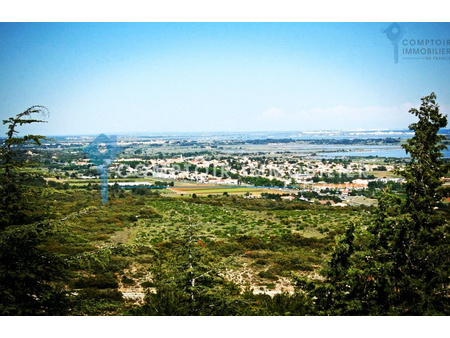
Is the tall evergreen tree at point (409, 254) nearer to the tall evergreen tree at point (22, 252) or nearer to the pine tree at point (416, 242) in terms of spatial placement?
the pine tree at point (416, 242)

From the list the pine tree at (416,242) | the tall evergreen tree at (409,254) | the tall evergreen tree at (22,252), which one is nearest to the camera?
the tall evergreen tree at (22,252)

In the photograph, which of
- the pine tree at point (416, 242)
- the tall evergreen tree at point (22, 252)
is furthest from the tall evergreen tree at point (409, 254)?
the tall evergreen tree at point (22, 252)

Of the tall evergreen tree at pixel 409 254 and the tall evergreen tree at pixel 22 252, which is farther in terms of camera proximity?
the tall evergreen tree at pixel 409 254

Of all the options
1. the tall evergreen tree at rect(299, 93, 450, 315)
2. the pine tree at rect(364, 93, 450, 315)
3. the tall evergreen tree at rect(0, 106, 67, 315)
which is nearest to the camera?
the tall evergreen tree at rect(0, 106, 67, 315)

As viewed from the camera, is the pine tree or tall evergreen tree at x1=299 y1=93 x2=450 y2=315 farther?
the pine tree

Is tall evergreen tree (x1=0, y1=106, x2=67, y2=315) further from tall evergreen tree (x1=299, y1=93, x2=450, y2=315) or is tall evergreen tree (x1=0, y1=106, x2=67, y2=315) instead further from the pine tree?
the pine tree

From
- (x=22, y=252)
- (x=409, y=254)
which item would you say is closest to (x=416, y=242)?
(x=409, y=254)

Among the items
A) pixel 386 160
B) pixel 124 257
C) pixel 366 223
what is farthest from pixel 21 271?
pixel 386 160

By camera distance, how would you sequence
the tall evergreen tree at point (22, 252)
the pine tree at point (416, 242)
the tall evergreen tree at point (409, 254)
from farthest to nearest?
the pine tree at point (416, 242), the tall evergreen tree at point (409, 254), the tall evergreen tree at point (22, 252)

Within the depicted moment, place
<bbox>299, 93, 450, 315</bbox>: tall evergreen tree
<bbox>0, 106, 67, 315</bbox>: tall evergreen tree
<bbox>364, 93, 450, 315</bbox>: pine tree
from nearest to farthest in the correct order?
1. <bbox>0, 106, 67, 315</bbox>: tall evergreen tree
2. <bbox>299, 93, 450, 315</bbox>: tall evergreen tree
3. <bbox>364, 93, 450, 315</bbox>: pine tree

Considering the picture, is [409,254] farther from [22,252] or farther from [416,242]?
[22,252]

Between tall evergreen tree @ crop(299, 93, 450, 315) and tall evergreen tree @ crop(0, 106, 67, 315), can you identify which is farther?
tall evergreen tree @ crop(299, 93, 450, 315)

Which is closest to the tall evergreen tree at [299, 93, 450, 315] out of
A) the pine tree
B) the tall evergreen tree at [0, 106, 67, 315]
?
the pine tree
